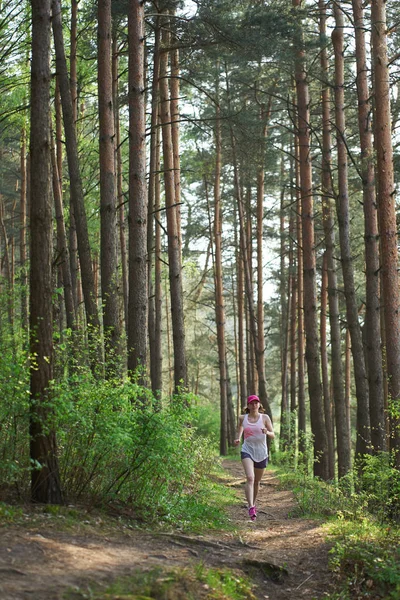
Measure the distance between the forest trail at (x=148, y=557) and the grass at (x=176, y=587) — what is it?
64 mm

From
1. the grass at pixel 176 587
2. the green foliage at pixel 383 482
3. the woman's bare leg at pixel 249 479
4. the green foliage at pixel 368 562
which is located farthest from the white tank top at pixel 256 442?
the grass at pixel 176 587

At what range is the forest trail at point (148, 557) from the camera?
17.0 feet

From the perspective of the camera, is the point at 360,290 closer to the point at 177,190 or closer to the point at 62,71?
the point at 177,190

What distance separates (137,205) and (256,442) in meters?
4.54

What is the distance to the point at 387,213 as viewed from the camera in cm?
1188

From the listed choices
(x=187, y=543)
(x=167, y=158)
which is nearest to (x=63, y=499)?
(x=187, y=543)

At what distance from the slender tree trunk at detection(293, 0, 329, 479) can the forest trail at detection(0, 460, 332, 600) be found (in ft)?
19.0

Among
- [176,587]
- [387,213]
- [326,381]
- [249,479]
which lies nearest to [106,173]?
[387,213]

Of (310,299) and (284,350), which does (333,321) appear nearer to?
(310,299)

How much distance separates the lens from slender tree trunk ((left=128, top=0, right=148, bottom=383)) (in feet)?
38.5

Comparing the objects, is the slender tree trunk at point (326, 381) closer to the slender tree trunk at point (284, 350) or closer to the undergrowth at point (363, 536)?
the slender tree trunk at point (284, 350)

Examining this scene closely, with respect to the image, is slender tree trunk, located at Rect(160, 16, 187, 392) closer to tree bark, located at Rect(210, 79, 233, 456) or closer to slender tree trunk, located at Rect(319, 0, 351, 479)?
slender tree trunk, located at Rect(319, 0, 351, 479)

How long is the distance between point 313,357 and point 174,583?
1029cm

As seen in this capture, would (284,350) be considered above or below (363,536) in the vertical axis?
above
